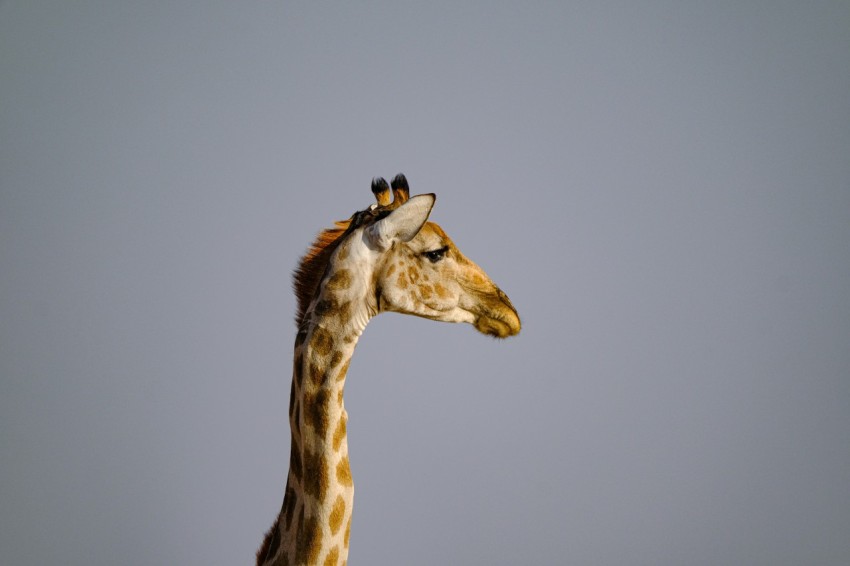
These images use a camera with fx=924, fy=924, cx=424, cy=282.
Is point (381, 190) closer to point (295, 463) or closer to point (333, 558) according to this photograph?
point (295, 463)

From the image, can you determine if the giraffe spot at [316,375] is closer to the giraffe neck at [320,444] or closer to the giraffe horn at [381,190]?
the giraffe neck at [320,444]

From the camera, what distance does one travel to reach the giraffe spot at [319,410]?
2902mm

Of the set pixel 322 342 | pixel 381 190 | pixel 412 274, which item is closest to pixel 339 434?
pixel 322 342

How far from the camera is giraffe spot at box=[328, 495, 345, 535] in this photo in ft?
9.45

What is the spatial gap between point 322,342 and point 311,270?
32 centimetres

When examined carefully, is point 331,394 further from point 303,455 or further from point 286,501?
point 286,501

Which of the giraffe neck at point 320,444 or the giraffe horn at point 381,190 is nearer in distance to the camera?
the giraffe neck at point 320,444

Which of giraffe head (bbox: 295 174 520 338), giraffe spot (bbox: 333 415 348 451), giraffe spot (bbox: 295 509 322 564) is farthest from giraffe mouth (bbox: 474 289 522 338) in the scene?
giraffe spot (bbox: 295 509 322 564)

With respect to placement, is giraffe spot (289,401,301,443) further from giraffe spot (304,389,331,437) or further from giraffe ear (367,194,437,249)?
giraffe ear (367,194,437,249)

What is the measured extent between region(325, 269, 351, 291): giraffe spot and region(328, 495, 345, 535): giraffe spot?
0.66 metres

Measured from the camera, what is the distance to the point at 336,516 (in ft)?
9.46

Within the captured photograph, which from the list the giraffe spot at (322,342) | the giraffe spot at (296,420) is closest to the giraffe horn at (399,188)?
the giraffe spot at (322,342)

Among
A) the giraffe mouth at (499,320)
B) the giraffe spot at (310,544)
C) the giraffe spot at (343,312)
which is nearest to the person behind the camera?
the giraffe spot at (310,544)

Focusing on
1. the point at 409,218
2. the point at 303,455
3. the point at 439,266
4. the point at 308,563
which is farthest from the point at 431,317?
the point at 308,563
